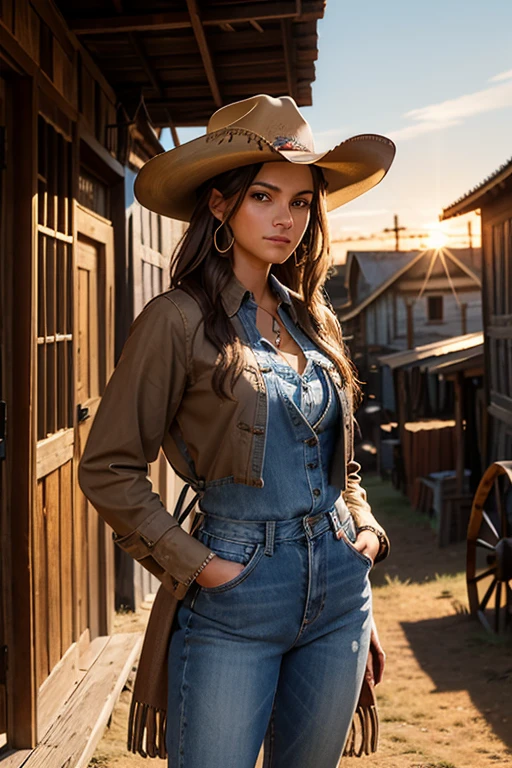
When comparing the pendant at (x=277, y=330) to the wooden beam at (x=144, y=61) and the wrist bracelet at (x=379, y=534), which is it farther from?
the wooden beam at (x=144, y=61)

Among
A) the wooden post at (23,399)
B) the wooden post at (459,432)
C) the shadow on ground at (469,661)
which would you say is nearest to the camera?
the wooden post at (23,399)

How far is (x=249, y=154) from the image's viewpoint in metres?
2.11

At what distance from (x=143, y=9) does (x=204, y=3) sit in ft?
1.02

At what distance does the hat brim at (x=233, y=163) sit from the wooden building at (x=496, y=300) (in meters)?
8.12

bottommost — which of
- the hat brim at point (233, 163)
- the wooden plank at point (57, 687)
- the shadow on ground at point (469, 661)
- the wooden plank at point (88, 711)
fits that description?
the shadow on ground at point (469, 661)

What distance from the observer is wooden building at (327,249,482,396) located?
83.1ft

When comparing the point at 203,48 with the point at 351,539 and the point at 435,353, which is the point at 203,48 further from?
the point at 435,353

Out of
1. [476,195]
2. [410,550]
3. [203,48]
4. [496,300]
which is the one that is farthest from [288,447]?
[496,300]

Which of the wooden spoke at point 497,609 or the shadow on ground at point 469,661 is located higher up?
the wooden spoke at point 497,609

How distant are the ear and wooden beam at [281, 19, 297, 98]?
240cm

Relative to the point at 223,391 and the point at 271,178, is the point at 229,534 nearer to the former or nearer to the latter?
the point at 223,391

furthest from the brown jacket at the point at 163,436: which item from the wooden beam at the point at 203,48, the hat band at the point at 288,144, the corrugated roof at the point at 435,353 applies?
the corrugated roof at the point at 435,353

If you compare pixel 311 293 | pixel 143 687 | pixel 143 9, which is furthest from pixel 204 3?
pixel 143 687

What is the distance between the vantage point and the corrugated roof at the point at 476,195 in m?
9.40
